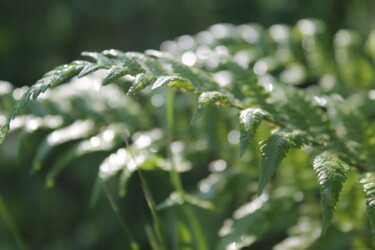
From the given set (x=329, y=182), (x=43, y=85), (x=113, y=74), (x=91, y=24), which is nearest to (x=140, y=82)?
(x=113, y=74)

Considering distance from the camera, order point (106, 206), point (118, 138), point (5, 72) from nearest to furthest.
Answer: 1. point (118, 138)
2. point (106, 206)
3. point (5, 72)

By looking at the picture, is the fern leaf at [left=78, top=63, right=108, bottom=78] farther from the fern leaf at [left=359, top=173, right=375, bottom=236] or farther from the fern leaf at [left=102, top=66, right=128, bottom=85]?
the fern leaf at [left=359, top=173, right=375, bottom=236]

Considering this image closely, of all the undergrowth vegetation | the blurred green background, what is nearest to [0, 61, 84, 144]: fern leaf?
the undergrowth vegetation

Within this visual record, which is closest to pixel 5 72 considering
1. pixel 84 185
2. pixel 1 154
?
pixel 1 154

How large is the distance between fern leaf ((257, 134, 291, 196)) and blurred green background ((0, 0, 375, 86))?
2.05 metres

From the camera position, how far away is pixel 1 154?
2.25 m

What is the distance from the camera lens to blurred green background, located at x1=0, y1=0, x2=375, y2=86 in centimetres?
300

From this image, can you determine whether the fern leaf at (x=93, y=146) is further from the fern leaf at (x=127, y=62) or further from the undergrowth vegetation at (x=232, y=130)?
the fern leaf at (x=127, y=62)

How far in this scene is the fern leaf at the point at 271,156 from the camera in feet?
2.69

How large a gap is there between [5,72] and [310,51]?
2075 mm

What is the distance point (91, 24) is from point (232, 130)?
1.89 metres

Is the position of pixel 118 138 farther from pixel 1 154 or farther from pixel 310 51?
pixel 1 154

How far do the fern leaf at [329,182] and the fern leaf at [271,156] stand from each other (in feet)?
0.23

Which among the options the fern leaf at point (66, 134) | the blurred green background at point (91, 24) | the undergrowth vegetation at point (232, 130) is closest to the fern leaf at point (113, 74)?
the undergrowth vegetation at point (232, 130)
